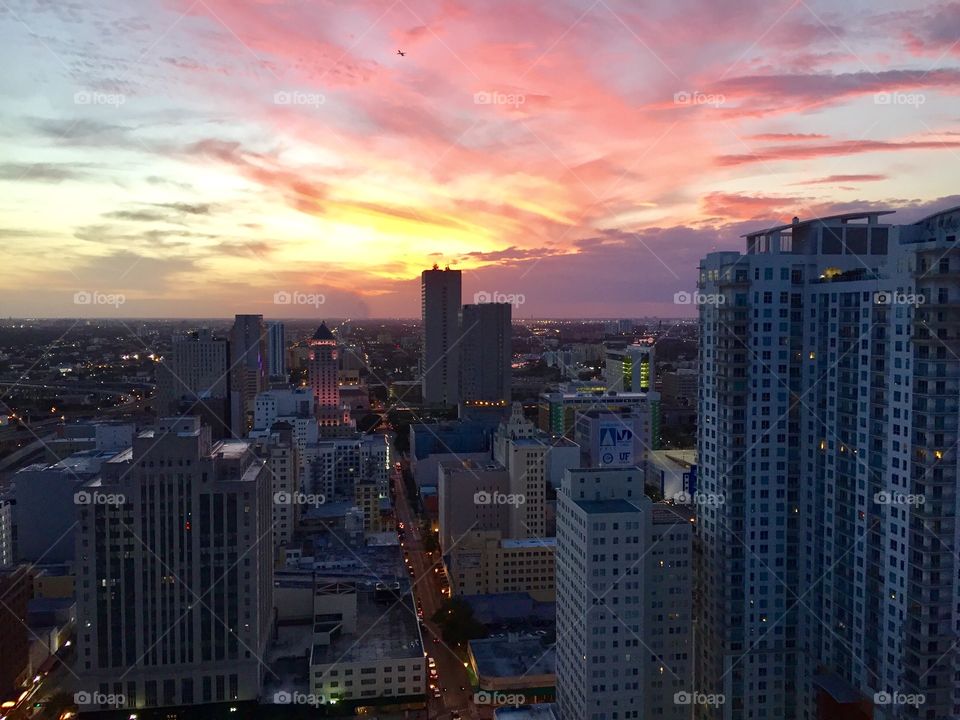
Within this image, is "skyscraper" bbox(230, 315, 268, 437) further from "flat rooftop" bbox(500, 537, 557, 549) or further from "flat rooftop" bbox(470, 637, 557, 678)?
"flat rooftop" bbox(470, 637, 557, 678)

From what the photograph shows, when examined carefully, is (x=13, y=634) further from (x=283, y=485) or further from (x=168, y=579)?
(x=283, y=485)

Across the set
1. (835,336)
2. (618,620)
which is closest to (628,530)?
(618,620)

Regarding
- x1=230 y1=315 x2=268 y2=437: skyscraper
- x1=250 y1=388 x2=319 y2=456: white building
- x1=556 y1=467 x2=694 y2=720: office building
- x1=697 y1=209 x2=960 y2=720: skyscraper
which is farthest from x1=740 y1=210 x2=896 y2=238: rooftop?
x1=230 y1=315 x2=268 y2=437: skyscraper

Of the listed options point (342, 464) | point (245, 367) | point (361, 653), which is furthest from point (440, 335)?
point (361, 653)

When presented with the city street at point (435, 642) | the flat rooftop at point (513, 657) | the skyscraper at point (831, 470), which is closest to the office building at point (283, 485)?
the city street at point (435, 642)

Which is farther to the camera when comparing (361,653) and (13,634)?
(361,653)

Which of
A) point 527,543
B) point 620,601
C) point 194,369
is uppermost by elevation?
point 194,369

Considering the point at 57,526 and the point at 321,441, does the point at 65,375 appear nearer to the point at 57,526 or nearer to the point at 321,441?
the point at 321,441
